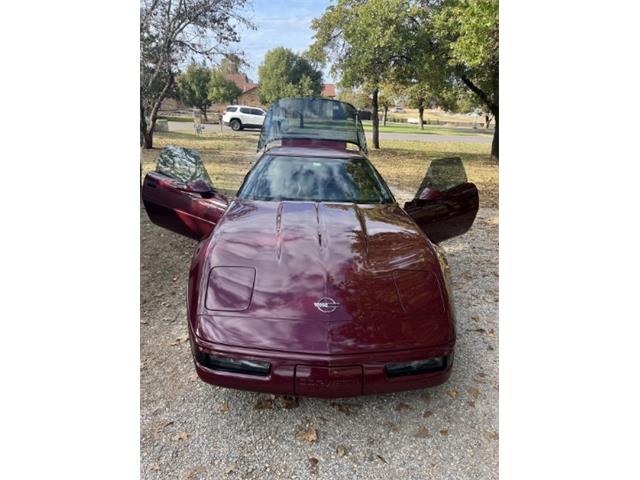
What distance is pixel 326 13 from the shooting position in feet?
10.5

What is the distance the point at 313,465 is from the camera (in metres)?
1.72

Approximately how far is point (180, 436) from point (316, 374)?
763 millimetres

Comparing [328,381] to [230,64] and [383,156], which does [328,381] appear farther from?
[230,64]

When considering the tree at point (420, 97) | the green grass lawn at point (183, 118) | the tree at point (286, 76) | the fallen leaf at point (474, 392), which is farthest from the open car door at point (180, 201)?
the tree at point (420, 97)

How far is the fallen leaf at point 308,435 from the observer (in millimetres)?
Result: 1842

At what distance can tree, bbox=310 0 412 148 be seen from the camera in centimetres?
329

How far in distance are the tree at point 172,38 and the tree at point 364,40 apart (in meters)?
0.66

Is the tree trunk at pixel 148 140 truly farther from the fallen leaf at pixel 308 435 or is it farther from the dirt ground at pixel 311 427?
the fallen leaf at pixel 308 435

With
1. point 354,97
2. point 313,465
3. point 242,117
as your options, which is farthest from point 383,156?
point 313,465

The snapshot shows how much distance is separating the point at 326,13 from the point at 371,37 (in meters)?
0.53

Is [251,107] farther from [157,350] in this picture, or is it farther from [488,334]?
[488,334]

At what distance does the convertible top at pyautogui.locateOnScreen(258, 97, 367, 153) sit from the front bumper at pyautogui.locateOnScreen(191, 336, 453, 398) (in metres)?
2.31

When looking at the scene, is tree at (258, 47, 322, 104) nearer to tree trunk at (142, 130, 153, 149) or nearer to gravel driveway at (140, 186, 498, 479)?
tree trunk at (142, 130, 153, 149)
